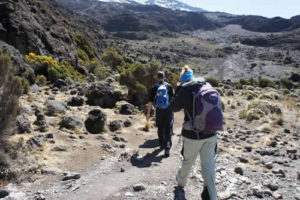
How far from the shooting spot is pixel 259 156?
7770 millimetres

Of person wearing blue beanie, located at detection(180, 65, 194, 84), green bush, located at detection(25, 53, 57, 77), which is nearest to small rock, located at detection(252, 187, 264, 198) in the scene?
person wearing blue beanie, located at detection(180, 65, 194, 84)

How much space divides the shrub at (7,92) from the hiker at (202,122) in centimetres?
325

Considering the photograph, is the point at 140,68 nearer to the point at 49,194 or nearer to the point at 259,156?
the point at 259,156

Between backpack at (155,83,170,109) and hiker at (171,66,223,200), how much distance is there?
6.94ft

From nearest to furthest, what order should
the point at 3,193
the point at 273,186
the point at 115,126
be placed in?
the point at 3,193
the point at 273,186
the point at 115,126

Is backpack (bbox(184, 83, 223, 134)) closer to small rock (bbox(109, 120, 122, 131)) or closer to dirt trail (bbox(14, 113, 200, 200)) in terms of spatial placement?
dirt trail (bbox(14, 113, 200, 200))

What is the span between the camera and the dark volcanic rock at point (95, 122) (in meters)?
8.30

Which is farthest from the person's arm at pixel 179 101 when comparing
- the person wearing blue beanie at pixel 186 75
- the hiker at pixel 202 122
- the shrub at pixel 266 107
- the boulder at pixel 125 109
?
the shrub at pixel 266 107

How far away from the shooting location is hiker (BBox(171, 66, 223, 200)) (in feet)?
12.7

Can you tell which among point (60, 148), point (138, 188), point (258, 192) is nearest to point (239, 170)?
point (258, 192)

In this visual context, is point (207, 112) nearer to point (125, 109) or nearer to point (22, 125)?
point (22, 125)

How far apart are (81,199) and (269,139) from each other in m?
7.78

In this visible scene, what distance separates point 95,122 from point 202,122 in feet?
16.8

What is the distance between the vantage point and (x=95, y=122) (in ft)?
27.5
